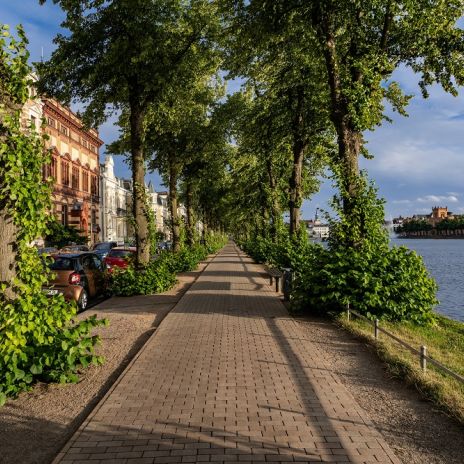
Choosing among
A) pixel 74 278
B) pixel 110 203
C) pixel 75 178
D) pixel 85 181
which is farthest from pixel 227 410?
Answer: pixel 110 203

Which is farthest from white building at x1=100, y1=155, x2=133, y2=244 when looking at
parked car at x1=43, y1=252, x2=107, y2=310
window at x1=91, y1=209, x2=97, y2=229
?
parked car at x1=43, y1=252, x2=107, y2=310

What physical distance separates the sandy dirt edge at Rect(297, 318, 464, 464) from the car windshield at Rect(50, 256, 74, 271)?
25.5 feet

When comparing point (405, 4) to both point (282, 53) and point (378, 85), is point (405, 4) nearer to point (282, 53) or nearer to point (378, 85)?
point (378, 85)

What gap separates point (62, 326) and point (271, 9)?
1017cm

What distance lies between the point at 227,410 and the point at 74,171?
56.4 meters

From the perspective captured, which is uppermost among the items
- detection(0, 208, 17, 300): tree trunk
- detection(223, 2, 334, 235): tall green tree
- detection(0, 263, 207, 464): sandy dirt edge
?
detection(223, 2, 334, 235): tall green tree

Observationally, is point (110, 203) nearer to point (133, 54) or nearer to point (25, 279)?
point (133, 54)

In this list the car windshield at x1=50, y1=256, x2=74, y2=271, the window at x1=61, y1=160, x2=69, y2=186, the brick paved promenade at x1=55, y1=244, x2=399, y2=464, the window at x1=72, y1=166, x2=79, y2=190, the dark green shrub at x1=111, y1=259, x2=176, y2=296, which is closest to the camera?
the brick paved promenade at x1=55, y1=244, x2=399, y2=464

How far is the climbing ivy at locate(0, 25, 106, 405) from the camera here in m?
5.97

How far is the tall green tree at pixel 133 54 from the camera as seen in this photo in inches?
602

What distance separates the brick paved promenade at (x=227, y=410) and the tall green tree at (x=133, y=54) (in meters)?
9.43

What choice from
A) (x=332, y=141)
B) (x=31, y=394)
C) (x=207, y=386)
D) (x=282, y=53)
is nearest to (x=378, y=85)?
(x=282, y=53)

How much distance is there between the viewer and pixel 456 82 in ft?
43.4

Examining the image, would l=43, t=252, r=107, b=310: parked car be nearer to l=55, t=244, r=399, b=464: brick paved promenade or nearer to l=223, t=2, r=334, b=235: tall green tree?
l=55, t=244, r=399, b=464: brick paved promenade
